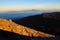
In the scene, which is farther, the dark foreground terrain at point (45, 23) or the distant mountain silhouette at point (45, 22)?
the distant mountain silhouette at point (45, 22)

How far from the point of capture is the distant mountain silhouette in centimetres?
1505

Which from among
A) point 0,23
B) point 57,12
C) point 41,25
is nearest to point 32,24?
point 41,25

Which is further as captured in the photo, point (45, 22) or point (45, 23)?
point (45, 22)

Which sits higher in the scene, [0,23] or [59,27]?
[0,23]

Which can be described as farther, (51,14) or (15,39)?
(51,14)

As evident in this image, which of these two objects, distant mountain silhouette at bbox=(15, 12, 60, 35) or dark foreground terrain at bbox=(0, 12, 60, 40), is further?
distant mountain silhouette at bbox=(15, 12, 60, 35)

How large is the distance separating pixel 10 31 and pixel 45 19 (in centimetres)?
619

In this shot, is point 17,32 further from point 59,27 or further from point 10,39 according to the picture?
point 59,27

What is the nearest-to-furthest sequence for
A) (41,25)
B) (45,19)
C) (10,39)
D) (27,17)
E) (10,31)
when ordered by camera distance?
1. (10,39)
2. (10,31)
3. (41,25)
4. (45,19)
5. (27,17)

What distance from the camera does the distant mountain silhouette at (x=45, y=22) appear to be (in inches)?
593

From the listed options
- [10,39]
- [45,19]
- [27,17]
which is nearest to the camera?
[10,39]

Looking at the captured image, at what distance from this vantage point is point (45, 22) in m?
16.2


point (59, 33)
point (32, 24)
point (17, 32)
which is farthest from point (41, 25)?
point (17, 32)

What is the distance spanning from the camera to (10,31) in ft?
37.0
